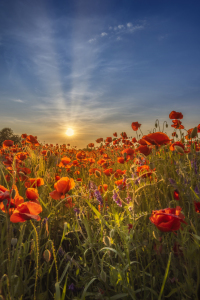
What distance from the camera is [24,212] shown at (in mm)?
1075

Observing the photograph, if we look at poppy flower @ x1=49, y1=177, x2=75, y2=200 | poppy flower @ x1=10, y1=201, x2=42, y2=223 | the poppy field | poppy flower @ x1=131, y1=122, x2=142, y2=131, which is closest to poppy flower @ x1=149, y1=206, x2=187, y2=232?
the poppy field

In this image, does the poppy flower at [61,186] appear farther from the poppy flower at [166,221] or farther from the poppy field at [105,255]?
the poppy flower at [166,221]

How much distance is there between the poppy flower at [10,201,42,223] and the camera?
1032mm

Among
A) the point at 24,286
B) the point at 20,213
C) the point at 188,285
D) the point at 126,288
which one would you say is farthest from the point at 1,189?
the point at 188,285

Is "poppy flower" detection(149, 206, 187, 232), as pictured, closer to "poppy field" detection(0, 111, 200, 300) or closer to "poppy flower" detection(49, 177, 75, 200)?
"poppy field" detection(0, 111, 200, 300)

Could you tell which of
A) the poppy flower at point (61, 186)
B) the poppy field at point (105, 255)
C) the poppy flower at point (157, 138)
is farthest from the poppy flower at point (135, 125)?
the poppy flower at point (61, 186)

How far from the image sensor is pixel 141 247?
1.54 metres

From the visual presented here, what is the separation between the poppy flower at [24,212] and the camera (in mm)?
1032

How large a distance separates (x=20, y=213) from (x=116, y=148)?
236 inches

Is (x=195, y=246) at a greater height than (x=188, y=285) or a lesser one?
greater

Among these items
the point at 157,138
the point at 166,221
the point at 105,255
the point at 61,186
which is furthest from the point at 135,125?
the point at 166,221

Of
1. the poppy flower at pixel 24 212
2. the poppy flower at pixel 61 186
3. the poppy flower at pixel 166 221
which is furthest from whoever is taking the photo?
the poppy flower at pixel 61 186

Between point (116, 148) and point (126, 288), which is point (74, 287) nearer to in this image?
point (126, 288)

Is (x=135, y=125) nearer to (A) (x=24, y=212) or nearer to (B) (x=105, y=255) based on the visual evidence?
(B) (x=105, y=255)
